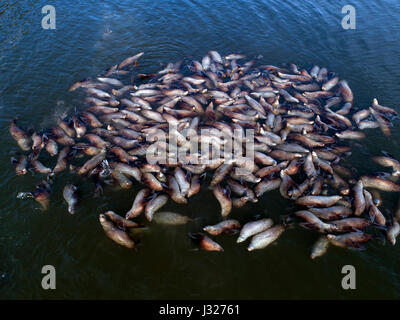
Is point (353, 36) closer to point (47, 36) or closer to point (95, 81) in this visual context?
point (95, 81)

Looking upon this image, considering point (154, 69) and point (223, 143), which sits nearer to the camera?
point (223, 143)

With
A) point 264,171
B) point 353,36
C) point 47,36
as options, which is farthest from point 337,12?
point 47,36

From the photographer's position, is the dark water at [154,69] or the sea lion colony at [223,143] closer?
the dark water at [154,69]

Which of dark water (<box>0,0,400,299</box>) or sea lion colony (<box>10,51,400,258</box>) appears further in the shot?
sea lion colony (<box>10,51,400,258</box>)

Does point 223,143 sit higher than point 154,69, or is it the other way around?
point 154,69
